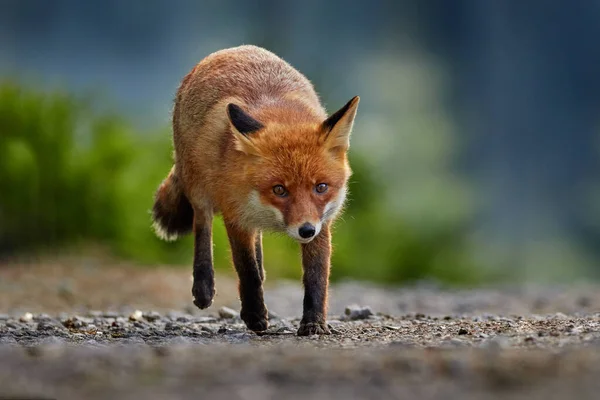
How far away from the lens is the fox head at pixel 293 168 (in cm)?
577

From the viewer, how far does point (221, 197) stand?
630 cm

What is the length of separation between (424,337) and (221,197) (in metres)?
1.66

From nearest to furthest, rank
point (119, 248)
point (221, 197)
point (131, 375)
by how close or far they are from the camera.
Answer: point (131, 375), point (221, 197), point (119, 248)

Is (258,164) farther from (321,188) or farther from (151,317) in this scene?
(151,317)

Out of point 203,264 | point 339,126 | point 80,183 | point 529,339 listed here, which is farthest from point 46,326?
point 80,183

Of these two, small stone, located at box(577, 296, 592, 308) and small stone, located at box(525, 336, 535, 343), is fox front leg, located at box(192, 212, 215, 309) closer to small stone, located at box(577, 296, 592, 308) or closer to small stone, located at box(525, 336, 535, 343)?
small stone, located at box(525, 336, 535, 343)

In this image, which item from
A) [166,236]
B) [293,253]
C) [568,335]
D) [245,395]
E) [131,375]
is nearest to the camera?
[245,395]

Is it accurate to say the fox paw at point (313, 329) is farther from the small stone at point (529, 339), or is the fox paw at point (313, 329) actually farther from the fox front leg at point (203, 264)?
the small stone at point (529, 339)

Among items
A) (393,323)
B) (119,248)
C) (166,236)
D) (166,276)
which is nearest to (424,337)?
(393,323)

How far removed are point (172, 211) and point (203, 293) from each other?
3.17 feet

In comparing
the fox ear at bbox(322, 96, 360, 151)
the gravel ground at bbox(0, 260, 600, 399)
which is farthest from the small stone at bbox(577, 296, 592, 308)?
the fox ear at bbox(322, 96, 360, 151)

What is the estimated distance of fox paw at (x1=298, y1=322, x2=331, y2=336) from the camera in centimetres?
604

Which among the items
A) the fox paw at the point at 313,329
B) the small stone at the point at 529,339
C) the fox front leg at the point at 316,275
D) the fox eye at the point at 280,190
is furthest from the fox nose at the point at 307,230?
the small stone at the point at 529,339

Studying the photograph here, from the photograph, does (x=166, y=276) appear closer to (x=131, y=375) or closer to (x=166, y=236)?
(x=166, y=236)
